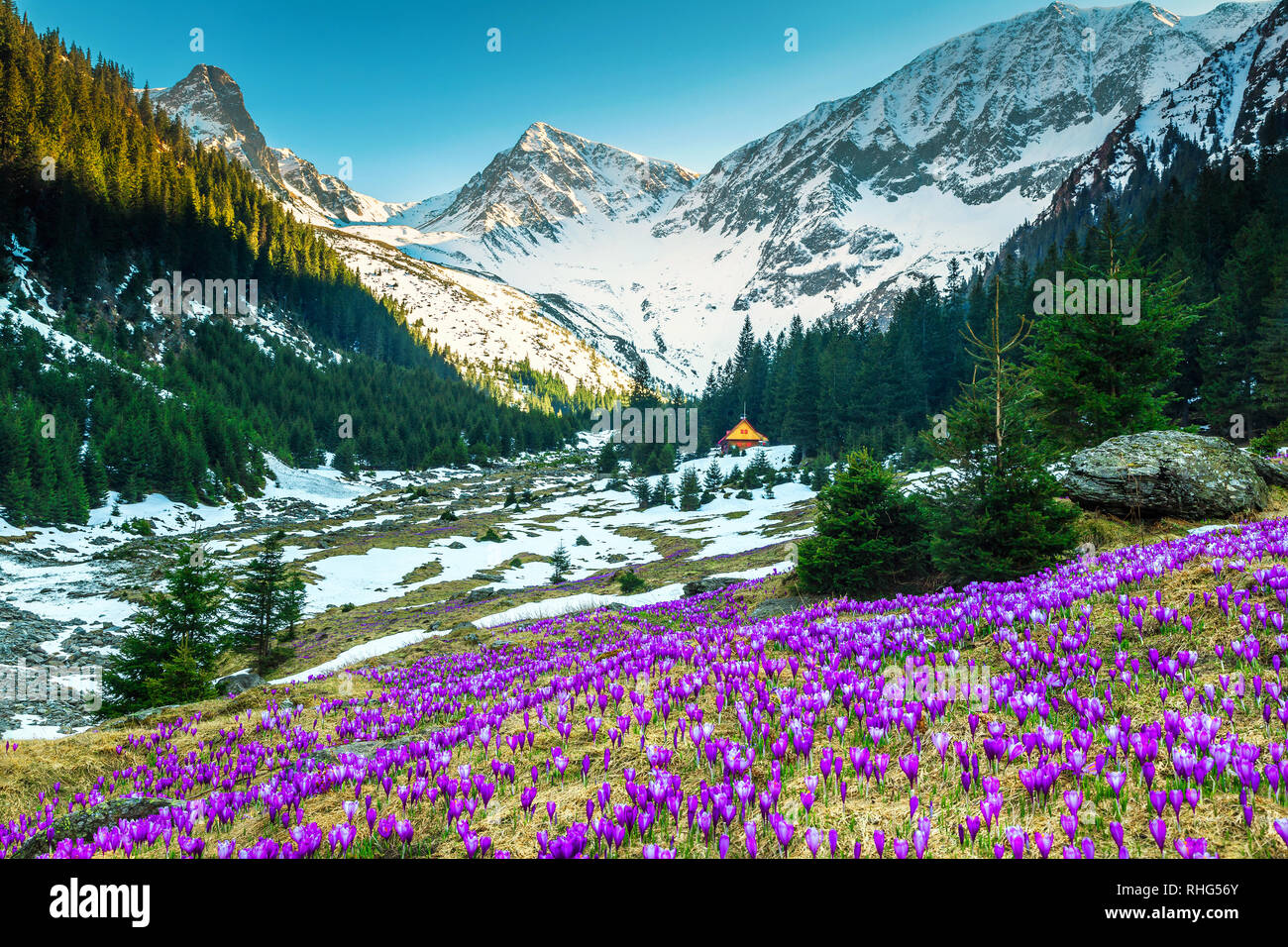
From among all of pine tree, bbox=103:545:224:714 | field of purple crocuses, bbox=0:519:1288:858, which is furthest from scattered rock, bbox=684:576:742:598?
pine tree, bbox=103:545:224:714

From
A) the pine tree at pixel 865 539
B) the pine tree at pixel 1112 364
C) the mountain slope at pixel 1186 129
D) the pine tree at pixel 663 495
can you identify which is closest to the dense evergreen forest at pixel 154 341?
the pine tree at pixel 663 495

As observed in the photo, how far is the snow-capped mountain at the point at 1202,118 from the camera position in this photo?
399 ft

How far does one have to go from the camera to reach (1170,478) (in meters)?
11.9

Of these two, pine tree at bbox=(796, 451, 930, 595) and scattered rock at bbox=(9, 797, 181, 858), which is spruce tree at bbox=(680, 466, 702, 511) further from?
scattered rock at bbox=(9, 797, 181, 858)

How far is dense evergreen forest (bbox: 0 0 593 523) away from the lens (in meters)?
58.4

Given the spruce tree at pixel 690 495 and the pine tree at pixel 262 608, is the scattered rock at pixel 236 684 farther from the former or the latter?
the spruce tree at pixel 690 495

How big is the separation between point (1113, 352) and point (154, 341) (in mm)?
121108

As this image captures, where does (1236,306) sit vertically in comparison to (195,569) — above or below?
above

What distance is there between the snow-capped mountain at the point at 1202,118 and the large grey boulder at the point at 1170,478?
156876 millimetres

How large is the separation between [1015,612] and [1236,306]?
55.9 metres

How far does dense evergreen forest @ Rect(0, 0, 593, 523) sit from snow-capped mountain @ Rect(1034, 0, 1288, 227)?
502 ft
